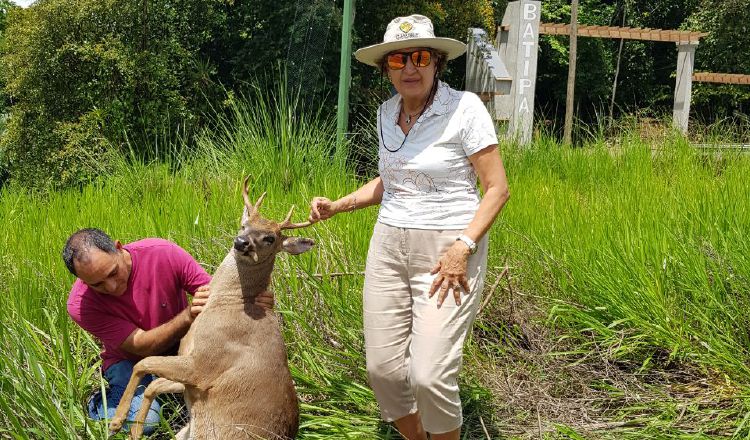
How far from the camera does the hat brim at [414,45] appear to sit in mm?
3252

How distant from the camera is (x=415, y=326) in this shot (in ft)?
10.5

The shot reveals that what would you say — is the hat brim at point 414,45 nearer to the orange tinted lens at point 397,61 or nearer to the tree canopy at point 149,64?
the orange tinted lens at point 397,61

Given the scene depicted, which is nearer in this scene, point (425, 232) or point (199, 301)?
point (425, 232)

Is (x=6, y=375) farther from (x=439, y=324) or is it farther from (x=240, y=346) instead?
(x=439, y=324)

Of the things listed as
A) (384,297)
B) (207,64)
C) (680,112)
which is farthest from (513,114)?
(384,297)

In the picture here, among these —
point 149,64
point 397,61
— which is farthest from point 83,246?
point 149,64

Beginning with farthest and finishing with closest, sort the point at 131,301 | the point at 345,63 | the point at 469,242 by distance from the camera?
the point at 345,63 < the point at 131,301 < the point at 469,242

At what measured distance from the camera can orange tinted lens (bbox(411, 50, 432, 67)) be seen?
3256 millimetres

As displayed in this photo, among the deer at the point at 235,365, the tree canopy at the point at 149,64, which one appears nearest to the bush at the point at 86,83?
the tree canopy at the point at 149,64

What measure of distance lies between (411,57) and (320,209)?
0.84 metres

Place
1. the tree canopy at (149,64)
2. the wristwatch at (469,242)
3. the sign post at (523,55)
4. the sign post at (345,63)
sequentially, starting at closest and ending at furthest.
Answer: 1. the wristwatch at (469,242)
2. the sign post at (345,63)
3. the tree canopy at (149,64)
4. the sign post at (523,55)

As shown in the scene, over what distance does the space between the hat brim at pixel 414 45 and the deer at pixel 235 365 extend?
2.74ft

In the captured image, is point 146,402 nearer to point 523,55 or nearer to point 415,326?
point 415,326

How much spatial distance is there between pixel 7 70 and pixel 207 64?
9.87 feet
